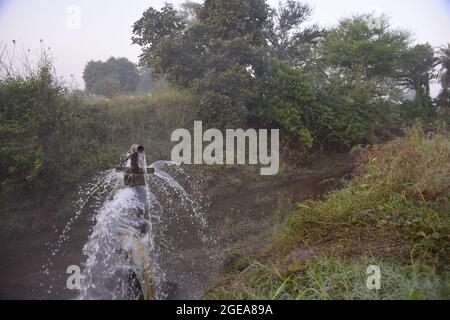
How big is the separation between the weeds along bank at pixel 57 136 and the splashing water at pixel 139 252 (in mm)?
704

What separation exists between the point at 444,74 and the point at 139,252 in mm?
11768

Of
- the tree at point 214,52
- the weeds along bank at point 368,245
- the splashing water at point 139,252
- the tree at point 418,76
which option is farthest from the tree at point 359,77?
the splashing water at point 139,252

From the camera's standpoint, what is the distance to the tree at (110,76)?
395 inches

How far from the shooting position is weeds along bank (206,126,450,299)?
2473mm

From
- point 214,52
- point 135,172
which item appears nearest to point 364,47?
point 214,52

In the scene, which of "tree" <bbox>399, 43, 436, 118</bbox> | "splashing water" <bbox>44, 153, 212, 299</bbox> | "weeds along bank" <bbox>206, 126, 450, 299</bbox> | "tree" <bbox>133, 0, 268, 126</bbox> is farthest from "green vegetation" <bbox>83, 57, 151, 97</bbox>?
"tree" <bbox>399, 43, 436, 118</bbox>

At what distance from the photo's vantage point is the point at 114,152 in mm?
6371

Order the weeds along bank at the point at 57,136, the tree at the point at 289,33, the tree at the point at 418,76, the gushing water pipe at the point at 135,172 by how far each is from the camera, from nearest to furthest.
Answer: the gushing water pipe at the point at 135,172 → the weeds along bank at the point at 57,136 → the tree at the point at 289,33 → the tree at the point at 418,76

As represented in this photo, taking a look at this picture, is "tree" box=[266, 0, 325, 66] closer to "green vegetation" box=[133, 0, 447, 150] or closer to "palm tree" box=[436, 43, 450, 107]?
"green vegetation" box=[133, 0, 447, 150]

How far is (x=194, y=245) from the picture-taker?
4.57 meters

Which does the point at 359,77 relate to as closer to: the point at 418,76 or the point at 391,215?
the point at 418,76

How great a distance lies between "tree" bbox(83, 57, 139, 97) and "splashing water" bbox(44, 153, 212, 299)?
18.3ft

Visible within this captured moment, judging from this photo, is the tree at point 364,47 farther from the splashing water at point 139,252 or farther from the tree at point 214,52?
the splashing water at point 139,252
